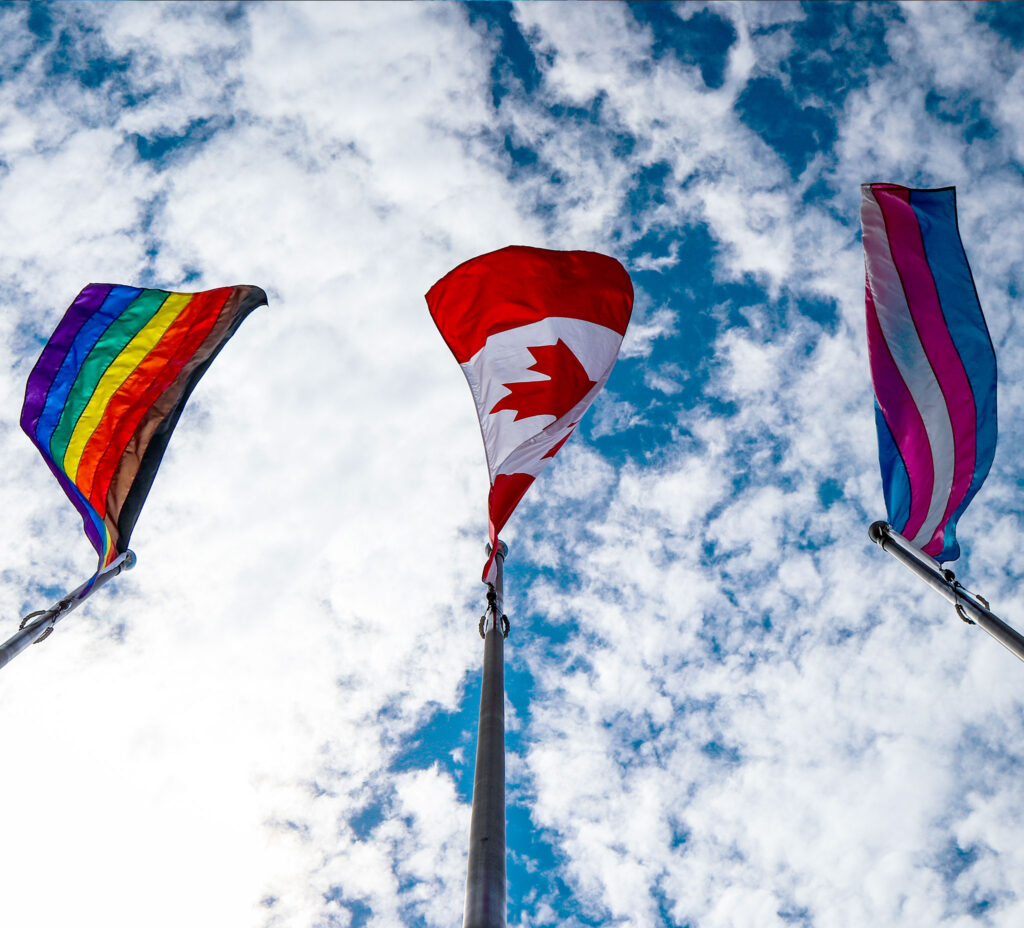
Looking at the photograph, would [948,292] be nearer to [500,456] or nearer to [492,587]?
[500,456]

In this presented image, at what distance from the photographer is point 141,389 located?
12.1 metres

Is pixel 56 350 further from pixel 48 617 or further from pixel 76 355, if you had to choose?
pixel 48 617

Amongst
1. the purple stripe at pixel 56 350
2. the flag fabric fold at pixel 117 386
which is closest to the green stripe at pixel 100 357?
the flag fabric fold at pixel 117 386

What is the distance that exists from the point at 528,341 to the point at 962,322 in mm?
6461

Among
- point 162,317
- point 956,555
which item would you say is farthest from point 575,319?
point 162,317

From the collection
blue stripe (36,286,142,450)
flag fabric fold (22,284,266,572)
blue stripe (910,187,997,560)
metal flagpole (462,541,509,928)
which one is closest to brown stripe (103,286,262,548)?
flag fabric fold (22,284,266,572)

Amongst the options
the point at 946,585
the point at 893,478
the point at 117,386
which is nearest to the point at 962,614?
the point at 946,585

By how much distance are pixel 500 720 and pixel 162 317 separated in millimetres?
10203

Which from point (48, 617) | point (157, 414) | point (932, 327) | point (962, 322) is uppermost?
point (962, 322)

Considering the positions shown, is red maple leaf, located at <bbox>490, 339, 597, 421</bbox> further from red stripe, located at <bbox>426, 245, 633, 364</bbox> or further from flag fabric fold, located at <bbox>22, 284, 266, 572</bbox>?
flag fabric fold, located at <bbox>22, 284, 266, 572</bbox>

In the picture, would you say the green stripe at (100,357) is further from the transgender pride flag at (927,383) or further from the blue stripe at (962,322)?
the blue stripe at (962,322)

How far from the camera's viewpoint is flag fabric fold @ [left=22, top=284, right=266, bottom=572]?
11.2 meters

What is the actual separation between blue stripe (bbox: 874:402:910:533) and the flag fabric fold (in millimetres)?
11034

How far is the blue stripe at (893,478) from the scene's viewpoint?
1019cm
